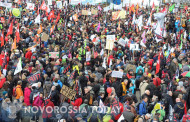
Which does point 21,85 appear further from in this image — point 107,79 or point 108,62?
point 108,62

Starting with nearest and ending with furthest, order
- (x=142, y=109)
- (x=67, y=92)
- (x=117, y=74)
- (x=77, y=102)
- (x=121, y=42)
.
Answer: (x=142, y=109) < (x=67, y=92) < (x=77, y=102) < (x=117, y=74) < (x=121, y=42)

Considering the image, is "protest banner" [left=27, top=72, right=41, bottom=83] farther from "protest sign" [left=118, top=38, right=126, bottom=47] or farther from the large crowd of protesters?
"protest sign" [left=118, top=38, right=126, bottom=47]

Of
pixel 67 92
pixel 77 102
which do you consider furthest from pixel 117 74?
pixel 67 92

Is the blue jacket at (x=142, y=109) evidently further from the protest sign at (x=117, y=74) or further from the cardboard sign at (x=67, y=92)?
the protest sign at (x=117, y=74)

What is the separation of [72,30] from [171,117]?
14993 millimetres

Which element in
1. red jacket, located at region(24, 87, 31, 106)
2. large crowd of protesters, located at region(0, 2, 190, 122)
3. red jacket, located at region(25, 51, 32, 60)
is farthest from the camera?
red jacket, located at region(25, 51, 32, 60)

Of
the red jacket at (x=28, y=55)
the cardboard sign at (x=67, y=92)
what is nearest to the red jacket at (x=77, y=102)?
the cardboard sign at (x=67, y=92)

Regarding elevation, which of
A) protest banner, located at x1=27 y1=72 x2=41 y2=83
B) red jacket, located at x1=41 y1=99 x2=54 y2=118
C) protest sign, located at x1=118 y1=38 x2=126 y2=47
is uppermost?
protest sign, located at x1=118 y1=38 x2=126 y2=47

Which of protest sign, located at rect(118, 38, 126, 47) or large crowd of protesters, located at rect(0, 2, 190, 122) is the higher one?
protest sign, located at rect(118, 38, 126, 47)

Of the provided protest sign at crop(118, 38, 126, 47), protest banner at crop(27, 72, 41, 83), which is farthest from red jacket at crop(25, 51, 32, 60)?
protest sign at crop(118, 38, 126, 47)

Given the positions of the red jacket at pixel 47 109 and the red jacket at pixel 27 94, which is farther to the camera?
the red jacket at pixel 27 94

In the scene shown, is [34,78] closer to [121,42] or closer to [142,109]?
[142,109]

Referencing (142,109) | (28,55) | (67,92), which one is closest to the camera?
(142,109)

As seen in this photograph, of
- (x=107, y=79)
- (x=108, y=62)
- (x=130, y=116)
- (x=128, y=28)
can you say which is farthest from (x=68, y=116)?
(x=128, y=28)
